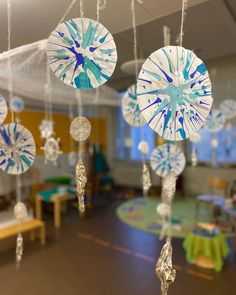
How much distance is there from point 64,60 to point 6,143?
80cm

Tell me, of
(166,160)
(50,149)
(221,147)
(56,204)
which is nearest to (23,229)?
(56,204)

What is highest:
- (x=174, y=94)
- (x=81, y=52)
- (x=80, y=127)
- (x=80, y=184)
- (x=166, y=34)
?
(x=166, y=34)

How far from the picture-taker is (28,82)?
267cm

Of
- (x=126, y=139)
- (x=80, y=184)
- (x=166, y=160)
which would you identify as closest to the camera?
(x=80, y=184)

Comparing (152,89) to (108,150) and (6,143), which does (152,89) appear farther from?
(108,150)

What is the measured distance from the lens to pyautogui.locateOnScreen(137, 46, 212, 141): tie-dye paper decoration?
1.03m

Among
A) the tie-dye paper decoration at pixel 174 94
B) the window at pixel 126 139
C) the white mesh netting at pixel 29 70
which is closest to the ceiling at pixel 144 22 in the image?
the white mesh netting at pixel 29 70

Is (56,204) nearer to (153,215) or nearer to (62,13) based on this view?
(153,215)

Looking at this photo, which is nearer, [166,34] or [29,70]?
[166,34]

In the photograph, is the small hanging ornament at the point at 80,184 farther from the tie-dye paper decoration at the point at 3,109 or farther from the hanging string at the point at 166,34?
the hanging string at the point at 166,34

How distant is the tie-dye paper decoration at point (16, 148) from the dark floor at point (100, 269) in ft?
5.45

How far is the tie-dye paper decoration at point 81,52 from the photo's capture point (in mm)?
1047

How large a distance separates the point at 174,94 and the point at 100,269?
2.65m

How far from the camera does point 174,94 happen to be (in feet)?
3.46
